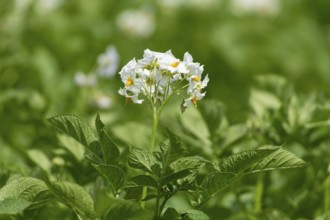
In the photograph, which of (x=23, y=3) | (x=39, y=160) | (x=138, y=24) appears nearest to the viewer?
(x=39, y=160)

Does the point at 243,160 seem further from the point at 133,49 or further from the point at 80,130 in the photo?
the point at 133,49

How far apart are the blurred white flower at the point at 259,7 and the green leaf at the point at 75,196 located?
4.12m

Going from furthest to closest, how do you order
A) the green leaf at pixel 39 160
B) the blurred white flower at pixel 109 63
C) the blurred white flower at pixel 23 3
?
the blurred white flower at pixel 23 3 → the blurred white flower at pixel 109 63 → the green leaf at pixel 39 160

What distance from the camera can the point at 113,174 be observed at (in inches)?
58.9

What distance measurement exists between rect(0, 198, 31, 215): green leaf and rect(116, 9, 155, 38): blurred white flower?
3.12 m

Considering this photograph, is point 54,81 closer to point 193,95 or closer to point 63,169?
point 63,169

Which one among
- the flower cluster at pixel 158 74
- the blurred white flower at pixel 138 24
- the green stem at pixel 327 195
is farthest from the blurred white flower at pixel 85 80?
the blurred white flower at pixel 138 24

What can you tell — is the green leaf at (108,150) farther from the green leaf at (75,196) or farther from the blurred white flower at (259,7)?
the blurred white flower at (259,7)

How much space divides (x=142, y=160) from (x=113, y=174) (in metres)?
0.06

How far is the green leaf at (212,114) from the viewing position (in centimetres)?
212

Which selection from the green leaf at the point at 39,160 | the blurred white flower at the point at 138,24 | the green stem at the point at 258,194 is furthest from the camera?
the blurred white flower at the point at 138,24

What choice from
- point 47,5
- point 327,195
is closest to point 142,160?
point 327,195

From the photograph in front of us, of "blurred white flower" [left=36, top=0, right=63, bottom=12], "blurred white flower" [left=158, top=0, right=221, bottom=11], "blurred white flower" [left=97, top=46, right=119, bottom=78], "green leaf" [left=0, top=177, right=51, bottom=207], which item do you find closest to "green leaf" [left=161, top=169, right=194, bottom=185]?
"green leaf" [left=0, top=177, right=51, bottom=207]

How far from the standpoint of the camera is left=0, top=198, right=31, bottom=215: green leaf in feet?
4.69
